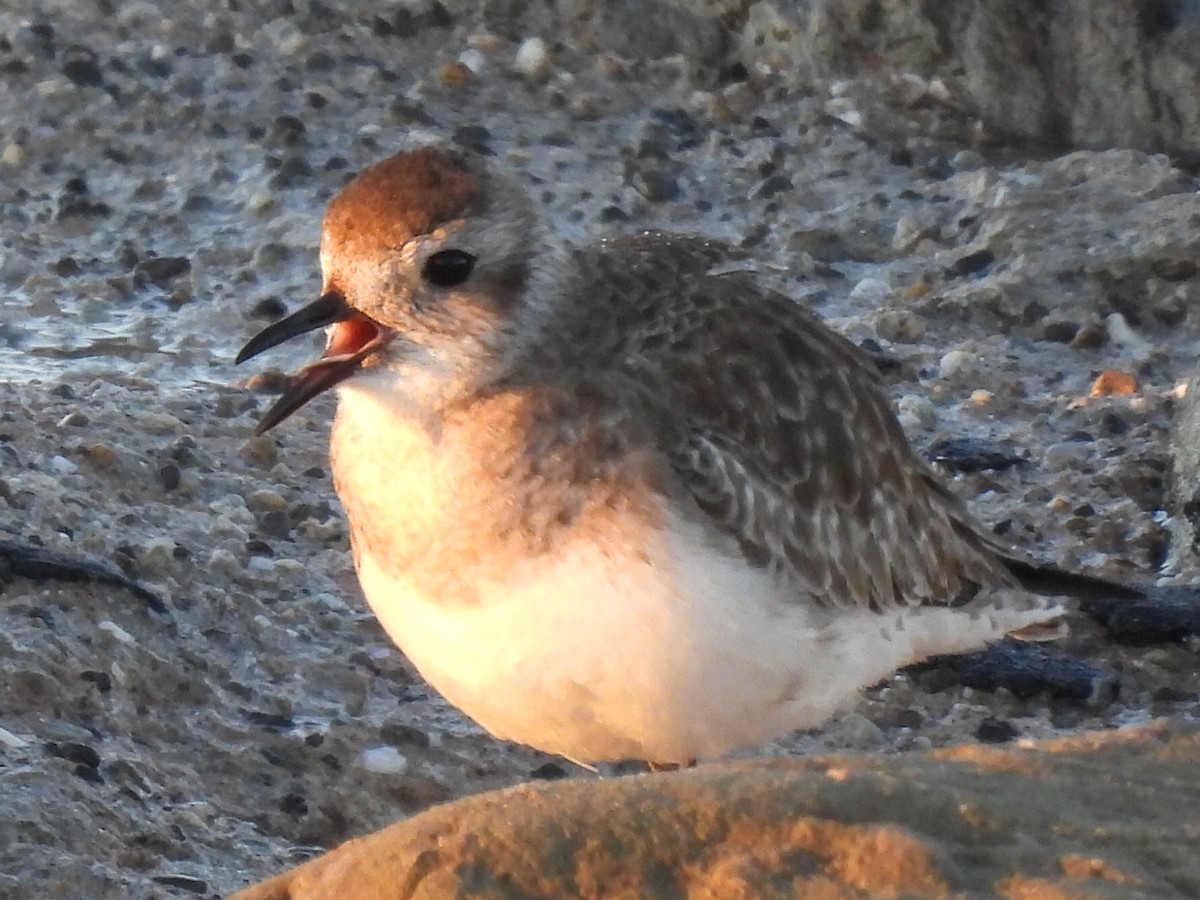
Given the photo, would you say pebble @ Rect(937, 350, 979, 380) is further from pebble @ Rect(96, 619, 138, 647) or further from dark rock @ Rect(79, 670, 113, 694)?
dark rock @ Rect(79, 670, 113, 694)

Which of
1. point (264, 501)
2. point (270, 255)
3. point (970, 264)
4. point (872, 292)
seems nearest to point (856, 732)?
point (264, 501)

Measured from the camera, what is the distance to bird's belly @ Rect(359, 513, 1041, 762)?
13.3 feet

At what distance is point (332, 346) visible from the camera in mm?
4320

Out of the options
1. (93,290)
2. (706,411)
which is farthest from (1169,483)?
(93,290)

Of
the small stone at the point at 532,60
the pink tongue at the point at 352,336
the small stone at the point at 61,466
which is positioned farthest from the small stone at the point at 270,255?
the pink tongue at the point at 352,336

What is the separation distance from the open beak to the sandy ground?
1063mm

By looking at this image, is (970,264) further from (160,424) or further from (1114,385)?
(160,424)

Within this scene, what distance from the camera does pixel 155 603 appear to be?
5406 millimetres

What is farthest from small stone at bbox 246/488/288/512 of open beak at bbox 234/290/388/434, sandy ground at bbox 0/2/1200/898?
open beak at bbox 234/290/388/434

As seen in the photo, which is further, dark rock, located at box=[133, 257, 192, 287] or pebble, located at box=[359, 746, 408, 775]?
dark rock, located at box=[133, 257, 192, 287]

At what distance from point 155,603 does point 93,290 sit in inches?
93.7

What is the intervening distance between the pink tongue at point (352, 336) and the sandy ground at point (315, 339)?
1150mm

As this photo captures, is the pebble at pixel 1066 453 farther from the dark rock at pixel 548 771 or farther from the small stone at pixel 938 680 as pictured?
the dark rock at pixel 548 771

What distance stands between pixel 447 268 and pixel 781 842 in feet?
6.09
